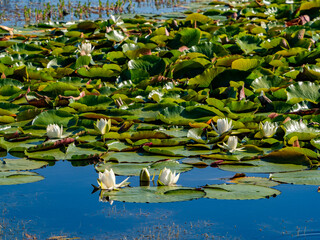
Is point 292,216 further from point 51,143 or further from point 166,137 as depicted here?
point 51,143

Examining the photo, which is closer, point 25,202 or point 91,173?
point 25,202

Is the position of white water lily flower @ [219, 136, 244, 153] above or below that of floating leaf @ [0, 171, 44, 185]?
above

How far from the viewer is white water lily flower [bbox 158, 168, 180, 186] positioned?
3.14 metres

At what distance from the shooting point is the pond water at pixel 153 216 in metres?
2.65

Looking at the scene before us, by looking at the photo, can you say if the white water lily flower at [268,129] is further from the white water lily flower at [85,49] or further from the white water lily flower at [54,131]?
the white water lily flower at [85,49]

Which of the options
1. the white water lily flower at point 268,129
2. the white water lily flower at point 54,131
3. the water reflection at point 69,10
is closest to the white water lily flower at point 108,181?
the white water lily flower at point 54,131

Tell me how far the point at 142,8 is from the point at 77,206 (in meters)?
11.2

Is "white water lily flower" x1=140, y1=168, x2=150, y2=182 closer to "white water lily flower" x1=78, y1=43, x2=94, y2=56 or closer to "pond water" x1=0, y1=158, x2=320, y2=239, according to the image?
"pond water" x1=0, y1=158, x2=320, y2=239

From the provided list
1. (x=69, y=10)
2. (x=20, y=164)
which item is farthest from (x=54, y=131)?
(x=69, y=10)

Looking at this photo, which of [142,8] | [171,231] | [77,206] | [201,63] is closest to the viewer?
[171,231]

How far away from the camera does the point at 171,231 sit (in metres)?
→ 2.66

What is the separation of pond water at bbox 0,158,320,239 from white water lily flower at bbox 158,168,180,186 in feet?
0.54

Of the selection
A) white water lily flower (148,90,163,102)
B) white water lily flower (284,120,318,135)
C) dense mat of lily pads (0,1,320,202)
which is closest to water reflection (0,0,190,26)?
dense mat of lily pads (0,1,320,202)

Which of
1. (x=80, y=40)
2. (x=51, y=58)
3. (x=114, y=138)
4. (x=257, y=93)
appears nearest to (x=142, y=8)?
(x=80, y=40)
